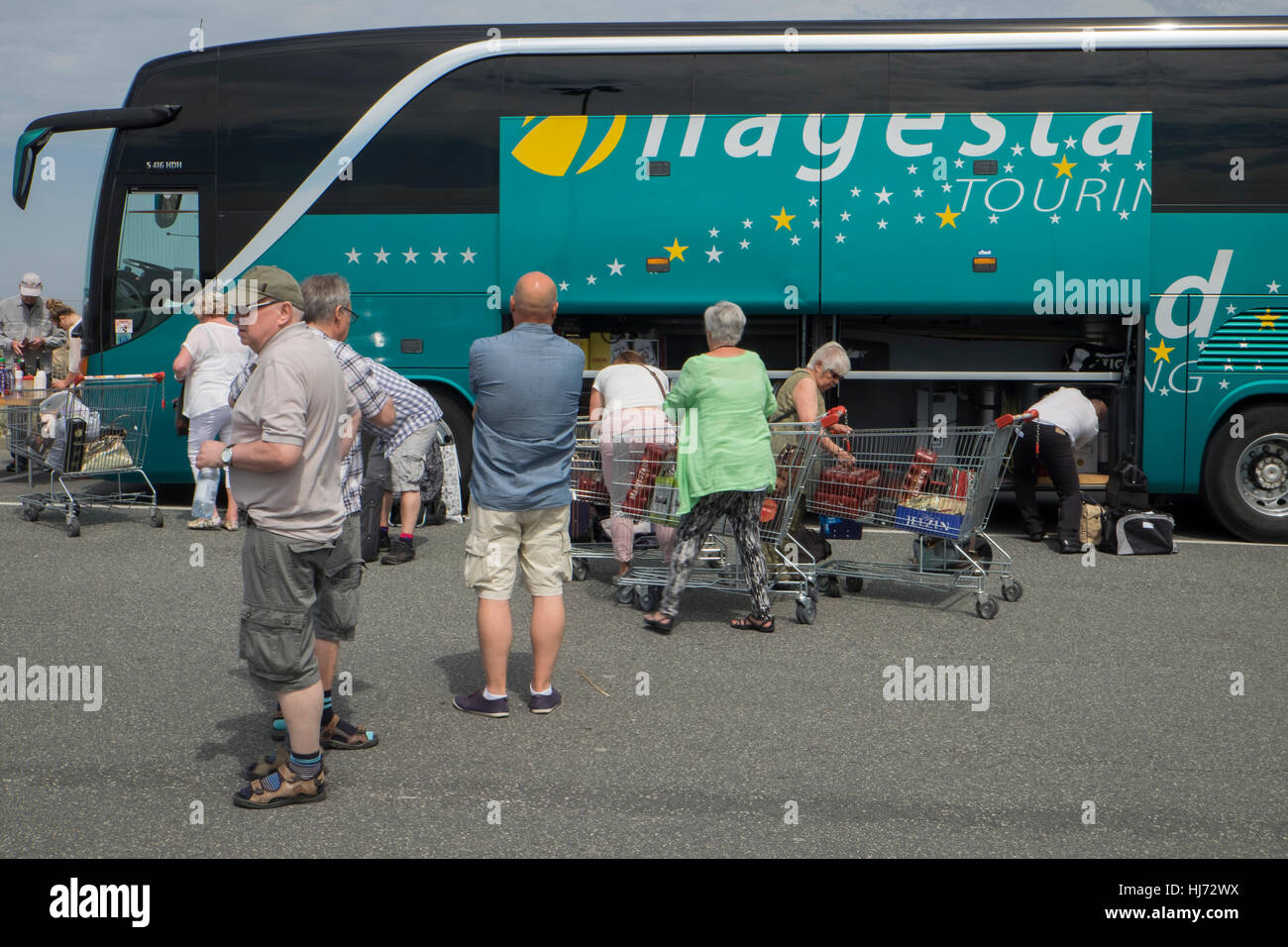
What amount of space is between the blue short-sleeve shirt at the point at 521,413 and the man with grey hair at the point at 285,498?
1030 mm

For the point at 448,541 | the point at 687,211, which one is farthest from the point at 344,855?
the point at 687,211

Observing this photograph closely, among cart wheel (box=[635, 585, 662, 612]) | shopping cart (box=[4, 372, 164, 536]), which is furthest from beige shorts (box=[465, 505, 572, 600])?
shopping cart (box=[4, 372, 164, 536])

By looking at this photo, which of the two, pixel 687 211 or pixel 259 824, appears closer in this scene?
pixel 259 824

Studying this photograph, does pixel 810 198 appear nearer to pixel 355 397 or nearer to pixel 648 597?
pixel 648 597

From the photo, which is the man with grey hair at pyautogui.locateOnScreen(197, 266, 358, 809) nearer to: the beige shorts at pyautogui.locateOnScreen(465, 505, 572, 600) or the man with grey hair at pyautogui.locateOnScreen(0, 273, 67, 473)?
the beige shorts at pyautogui.locateOnScreen(465, 505, 572, 600)

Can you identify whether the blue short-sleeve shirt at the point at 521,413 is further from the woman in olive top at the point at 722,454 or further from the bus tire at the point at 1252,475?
the bus tire at the point at 1252,475

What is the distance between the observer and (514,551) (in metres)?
5.31

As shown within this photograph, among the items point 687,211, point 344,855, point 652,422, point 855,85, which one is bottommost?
point 344,855

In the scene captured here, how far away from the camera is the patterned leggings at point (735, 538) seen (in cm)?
691

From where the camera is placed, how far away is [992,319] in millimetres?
10508

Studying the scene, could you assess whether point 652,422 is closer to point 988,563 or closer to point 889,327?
point 988,563

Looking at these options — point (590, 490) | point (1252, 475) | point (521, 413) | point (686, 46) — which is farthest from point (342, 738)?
point (1252, 475)

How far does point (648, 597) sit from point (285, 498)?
349 cm

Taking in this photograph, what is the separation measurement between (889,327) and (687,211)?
2.00 meters
